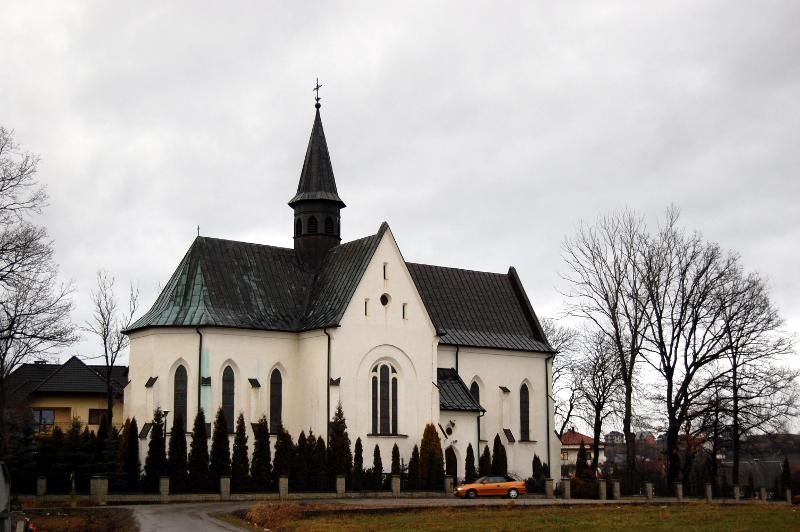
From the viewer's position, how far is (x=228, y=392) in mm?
38906

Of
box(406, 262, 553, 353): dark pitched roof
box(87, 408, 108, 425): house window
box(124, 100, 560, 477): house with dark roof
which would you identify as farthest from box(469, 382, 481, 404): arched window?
box(87, 408, 108, 425): house window

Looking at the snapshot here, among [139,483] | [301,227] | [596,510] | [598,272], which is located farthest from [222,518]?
[598,272]

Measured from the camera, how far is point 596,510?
98.2ft

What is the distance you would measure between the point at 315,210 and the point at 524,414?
49.6 ft

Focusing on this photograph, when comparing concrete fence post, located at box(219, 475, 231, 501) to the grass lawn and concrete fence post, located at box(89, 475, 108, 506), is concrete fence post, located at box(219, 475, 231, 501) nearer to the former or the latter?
concrete fence post, located at box(89, 475, 108, 506)

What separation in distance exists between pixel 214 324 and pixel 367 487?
9249 mm

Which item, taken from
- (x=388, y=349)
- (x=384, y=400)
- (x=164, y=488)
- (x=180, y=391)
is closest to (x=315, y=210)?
(x=388, y=349)

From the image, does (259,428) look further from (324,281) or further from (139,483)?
(324,281)

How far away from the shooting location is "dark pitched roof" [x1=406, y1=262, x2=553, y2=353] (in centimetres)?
4644

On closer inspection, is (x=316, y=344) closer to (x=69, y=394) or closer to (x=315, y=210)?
(x=315, y=210)

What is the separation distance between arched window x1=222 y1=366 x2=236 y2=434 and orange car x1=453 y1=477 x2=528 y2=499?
394 inches

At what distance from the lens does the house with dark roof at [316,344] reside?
38.4 meters

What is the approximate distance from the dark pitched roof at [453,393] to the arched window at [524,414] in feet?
13.2

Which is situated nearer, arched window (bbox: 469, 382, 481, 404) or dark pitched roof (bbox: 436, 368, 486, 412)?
dark pitched roof (bbox: 436, 368, 486, 412)
